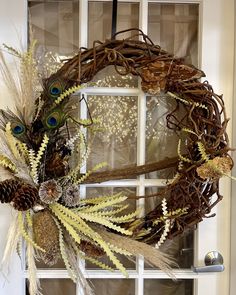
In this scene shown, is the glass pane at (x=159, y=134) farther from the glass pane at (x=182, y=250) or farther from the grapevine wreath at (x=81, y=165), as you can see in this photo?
the glass pane at (x=182, y=250)

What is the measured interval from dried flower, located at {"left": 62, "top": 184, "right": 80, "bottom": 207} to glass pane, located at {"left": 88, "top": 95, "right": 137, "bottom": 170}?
212 millimetres

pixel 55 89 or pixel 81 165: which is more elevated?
pixel 55 89

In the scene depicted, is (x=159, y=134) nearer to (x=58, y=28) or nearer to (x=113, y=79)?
(x=113, y=79)

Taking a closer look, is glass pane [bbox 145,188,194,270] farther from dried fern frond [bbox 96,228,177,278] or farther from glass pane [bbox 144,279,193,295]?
dried fern frond [bbox 96,228,177,278]

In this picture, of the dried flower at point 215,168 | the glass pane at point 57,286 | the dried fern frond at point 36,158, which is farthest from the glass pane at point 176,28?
the glass pane at point 57,286

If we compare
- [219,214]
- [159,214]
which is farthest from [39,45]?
[219,214]

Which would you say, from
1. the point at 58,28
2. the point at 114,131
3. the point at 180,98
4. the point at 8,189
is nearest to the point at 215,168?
the point at 180,98

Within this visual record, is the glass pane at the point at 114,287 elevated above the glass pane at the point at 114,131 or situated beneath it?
situated beneath

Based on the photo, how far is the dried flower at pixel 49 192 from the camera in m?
1.19

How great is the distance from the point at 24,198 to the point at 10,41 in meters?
0.54

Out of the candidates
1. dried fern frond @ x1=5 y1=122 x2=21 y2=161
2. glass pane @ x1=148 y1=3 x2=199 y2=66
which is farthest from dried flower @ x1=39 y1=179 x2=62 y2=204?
glass pane @ x1=148 y1=3 x2=199 y2=66

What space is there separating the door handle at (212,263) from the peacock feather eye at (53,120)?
2.22 feet

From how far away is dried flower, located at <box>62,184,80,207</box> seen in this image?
4.04ft

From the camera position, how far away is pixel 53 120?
48.2 inches
